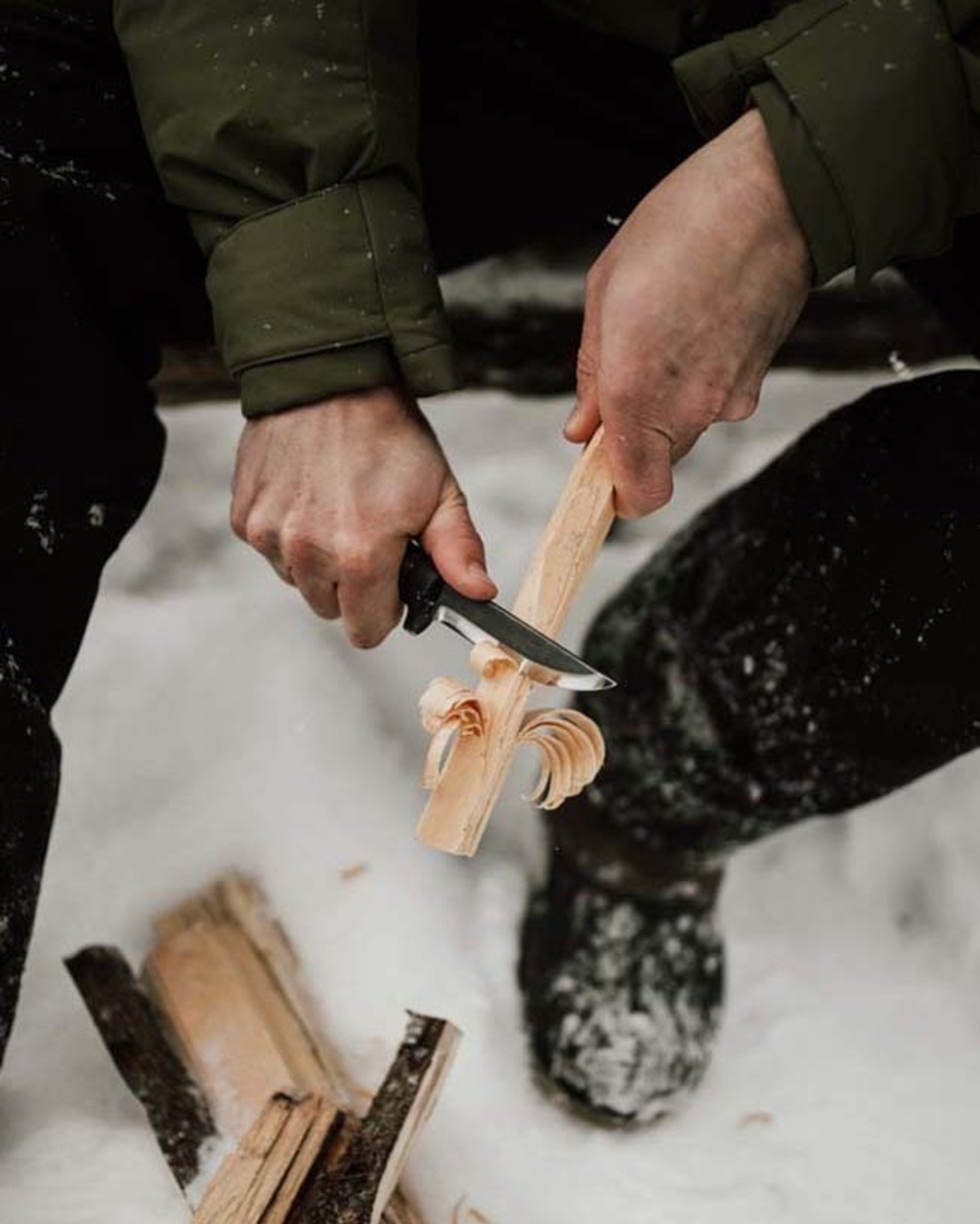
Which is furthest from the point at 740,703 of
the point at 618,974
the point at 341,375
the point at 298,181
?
the point at 298,181

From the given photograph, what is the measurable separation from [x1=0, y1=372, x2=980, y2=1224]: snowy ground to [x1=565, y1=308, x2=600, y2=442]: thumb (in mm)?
668

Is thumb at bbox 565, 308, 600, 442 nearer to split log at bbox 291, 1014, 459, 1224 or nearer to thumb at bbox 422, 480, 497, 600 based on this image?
thumb at bbox 422, 480, 497, 600

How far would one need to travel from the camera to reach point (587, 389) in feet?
3.35

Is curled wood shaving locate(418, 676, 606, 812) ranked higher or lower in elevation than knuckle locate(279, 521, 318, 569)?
lower

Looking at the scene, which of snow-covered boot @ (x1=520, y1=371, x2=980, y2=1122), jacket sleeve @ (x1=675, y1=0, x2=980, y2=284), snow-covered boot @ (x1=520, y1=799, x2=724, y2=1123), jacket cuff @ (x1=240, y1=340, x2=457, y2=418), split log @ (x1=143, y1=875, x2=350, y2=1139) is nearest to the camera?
jacket sleeve @ (x1=675, y1=0, x2=980, y2=284)

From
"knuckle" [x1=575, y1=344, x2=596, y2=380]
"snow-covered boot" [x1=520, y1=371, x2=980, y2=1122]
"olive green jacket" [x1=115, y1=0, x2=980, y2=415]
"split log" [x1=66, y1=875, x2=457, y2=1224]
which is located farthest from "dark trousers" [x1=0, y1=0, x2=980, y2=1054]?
"knuckle" [x1=575, y1=344, x2=596, y2=380]

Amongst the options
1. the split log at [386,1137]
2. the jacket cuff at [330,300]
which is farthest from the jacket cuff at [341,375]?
Result: the split log at [386,1137]

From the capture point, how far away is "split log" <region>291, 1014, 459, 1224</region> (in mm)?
1073

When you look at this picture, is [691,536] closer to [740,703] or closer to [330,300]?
[740,703]

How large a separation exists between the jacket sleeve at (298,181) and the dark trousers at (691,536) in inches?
4.6

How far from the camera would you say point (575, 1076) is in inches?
55.2

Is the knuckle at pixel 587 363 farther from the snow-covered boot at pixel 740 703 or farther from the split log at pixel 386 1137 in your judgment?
the split log at pixel 386 1137

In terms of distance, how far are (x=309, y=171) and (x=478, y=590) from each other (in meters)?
0.35

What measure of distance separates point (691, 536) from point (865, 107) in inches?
23.5
